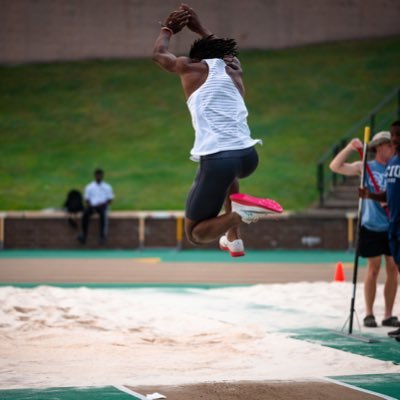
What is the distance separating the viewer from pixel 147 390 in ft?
24.9

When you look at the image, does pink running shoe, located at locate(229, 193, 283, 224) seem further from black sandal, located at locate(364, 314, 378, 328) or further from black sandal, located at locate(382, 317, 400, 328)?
black sandal, located at locate(382, 317, 400, 328)

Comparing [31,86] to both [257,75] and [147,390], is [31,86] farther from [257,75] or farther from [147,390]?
[147,390]

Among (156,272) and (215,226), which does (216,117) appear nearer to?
(215,226)

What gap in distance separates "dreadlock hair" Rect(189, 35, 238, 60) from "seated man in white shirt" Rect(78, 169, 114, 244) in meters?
18.9

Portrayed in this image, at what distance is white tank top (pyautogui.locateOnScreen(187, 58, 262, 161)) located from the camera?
26.0 feet

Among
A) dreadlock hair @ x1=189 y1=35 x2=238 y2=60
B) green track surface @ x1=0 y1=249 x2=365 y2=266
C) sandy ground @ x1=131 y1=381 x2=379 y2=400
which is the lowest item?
green track surface @ x1=0 y1=249 x2=365 y2=266

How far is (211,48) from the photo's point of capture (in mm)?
8180

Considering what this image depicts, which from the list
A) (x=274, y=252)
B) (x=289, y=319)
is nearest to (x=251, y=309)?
(x=289, y=319)

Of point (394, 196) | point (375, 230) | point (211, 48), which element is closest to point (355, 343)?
point (394, 196)

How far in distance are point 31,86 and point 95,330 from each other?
3045cm

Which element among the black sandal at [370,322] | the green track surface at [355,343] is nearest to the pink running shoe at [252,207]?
the green track surface at [355,343]

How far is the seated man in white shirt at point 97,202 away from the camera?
26969 mm

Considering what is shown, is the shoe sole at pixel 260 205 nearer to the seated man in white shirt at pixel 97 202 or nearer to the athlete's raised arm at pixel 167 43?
the athlete's raised arm at pixel 167 43

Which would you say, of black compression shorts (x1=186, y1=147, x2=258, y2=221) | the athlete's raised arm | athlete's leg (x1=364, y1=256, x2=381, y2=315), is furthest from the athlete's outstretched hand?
athlete's leg (x1=364, y1=256, x2=381, y2=315)
